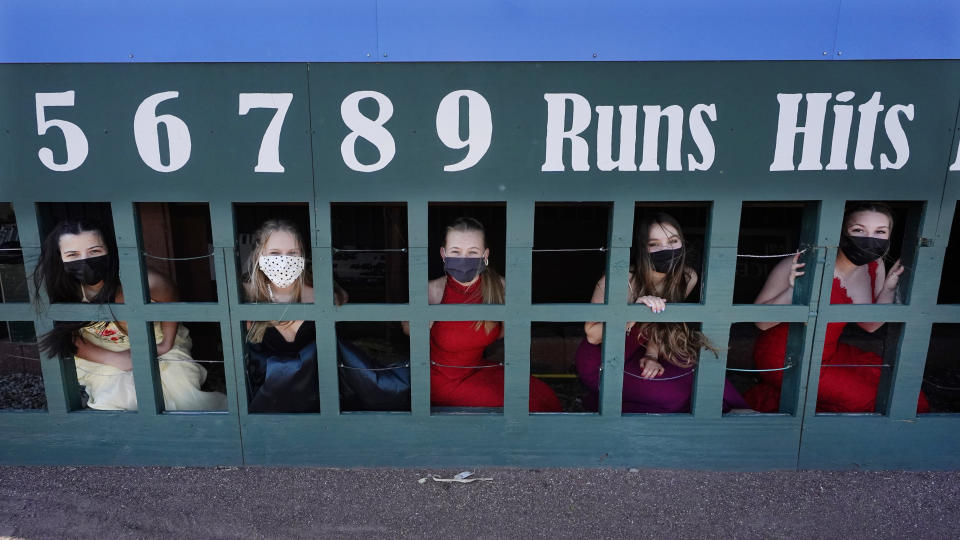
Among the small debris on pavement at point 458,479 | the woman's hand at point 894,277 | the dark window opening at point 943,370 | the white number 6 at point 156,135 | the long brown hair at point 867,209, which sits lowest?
the small debris on pavement at point 458,479

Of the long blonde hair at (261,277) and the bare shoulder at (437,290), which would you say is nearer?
the long blonde hair at (261,277)

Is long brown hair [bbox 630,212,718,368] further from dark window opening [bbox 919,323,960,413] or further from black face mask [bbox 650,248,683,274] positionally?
dark window opening [bbox 919,323,960,413]

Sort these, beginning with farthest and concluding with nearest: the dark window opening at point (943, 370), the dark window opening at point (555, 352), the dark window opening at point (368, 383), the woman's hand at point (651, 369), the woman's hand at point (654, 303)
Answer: the dark window opening at point (555, 352) < the dark window opening at point (943, 370) < the woman's hand at point (651, 369) < the dark window opening at point (368, 383) < the woman's hand at point (654, 303)

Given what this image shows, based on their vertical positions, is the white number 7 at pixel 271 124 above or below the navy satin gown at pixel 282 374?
above

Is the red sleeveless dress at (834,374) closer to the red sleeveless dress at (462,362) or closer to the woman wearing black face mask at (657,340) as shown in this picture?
the woman wearing black face mask at (657,340)

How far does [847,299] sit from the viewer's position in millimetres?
2625

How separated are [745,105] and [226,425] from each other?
2.96 meters

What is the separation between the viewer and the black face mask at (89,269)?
97.0 inches

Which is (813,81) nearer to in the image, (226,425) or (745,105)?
(745,105)

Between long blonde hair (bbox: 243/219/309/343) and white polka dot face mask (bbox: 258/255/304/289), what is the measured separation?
5cm

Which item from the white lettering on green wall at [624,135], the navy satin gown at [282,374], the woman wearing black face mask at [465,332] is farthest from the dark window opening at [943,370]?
the navy satin gown at [282,374]

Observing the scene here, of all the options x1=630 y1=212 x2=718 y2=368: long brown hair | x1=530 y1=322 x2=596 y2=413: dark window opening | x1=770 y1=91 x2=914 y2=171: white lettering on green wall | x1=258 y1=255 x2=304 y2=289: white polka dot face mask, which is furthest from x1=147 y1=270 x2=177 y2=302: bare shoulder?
x1=770 y1=91 x2=914 y2=171: white lettering on green wall

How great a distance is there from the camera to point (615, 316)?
→ 7.98 ft

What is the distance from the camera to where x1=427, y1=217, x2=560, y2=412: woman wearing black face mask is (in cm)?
259
